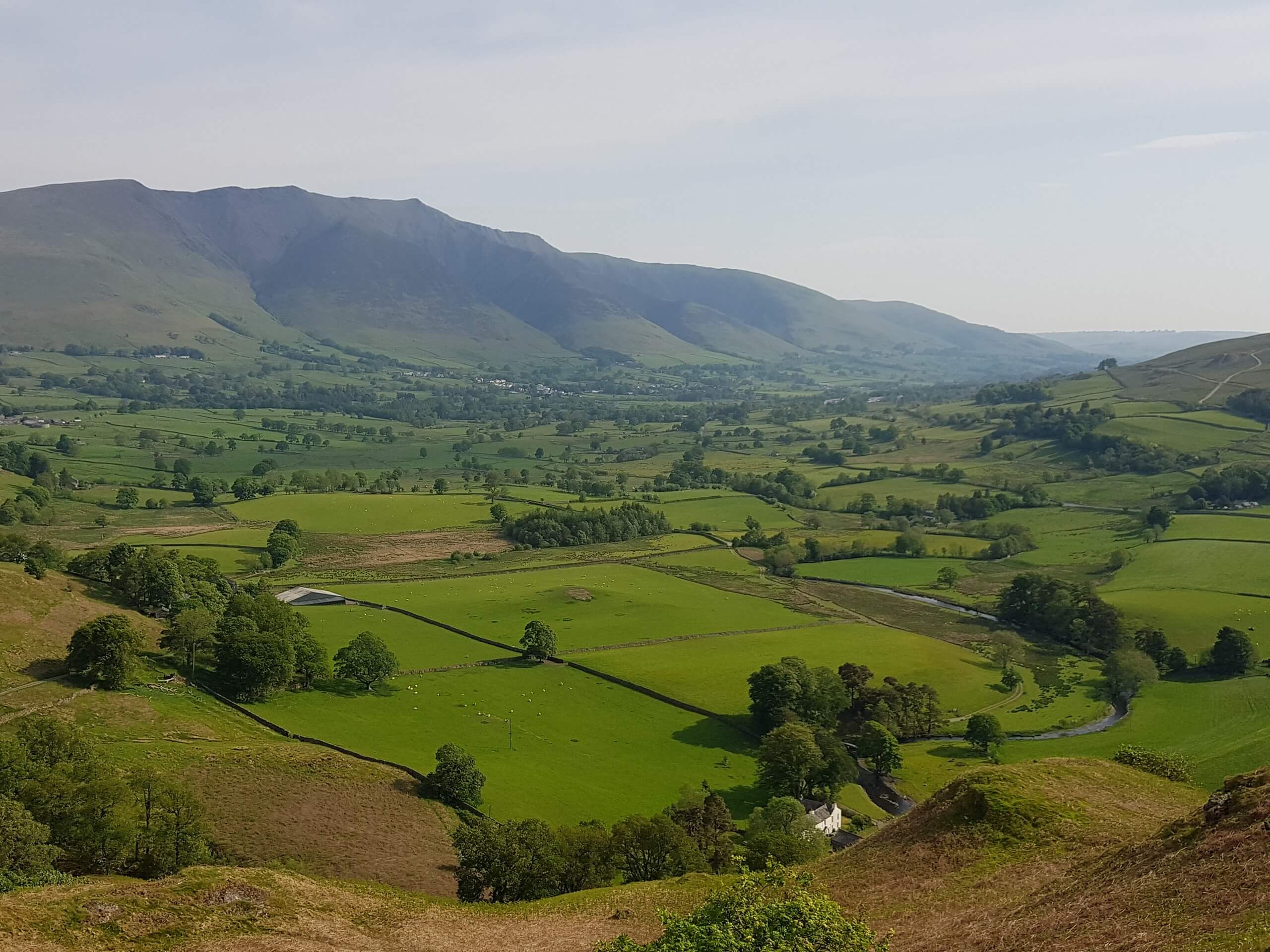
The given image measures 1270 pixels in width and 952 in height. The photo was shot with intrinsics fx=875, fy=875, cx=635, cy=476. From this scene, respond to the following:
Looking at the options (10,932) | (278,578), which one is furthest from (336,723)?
(278,578)

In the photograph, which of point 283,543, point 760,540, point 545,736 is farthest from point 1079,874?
point 760,540

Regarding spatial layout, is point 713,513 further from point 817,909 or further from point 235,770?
point 817,909

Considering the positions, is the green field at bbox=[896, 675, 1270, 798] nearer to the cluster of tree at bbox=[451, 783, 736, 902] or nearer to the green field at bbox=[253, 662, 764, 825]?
the green field at bbox=[253, 662, 764, 825]

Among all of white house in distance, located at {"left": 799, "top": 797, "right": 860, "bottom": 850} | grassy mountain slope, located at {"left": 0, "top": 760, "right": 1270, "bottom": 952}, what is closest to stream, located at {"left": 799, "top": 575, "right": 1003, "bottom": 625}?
white house in distance, located at {"left": 799, "top": 797, "right": 860, "bottom": 850}

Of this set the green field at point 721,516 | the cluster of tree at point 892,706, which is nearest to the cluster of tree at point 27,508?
the green field at point 721,516

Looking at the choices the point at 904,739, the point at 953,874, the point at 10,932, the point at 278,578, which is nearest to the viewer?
the point at 10,932

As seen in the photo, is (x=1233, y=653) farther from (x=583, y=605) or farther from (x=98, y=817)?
(x=98, y=817)
